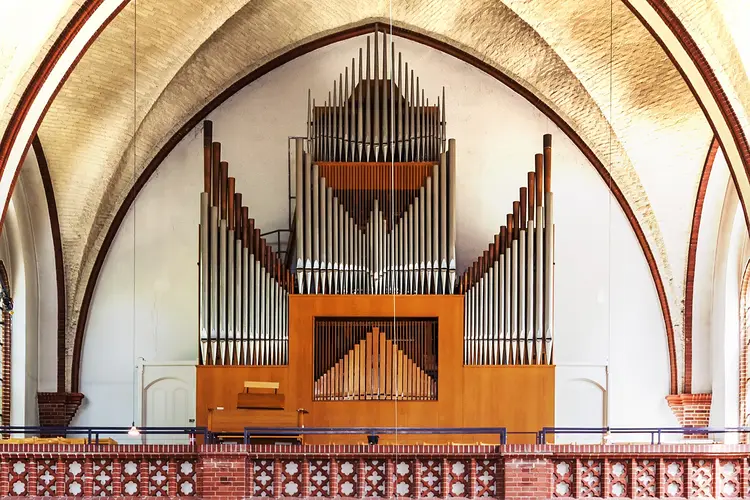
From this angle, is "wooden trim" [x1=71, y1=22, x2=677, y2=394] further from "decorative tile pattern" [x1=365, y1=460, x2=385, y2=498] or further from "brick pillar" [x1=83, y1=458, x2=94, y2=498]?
"decorative tile pattern" [x1=365, y1=460, x2=385, y2=498]

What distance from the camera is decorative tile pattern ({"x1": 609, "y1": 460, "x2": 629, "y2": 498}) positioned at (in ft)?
48.4

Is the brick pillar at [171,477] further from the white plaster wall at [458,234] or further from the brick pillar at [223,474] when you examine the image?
the white plaster wall at [458,234]

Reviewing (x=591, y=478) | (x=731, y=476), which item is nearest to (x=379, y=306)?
(x=591, y=478)

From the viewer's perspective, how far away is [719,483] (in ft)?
48.6

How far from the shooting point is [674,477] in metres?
14.8

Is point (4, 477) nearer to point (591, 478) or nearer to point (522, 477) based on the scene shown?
point (522, 477)

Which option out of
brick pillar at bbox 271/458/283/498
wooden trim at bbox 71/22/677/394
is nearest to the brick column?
brick pillar at bbox 271/458/283/498

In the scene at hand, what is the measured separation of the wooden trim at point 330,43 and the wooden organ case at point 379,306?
2.31 metres

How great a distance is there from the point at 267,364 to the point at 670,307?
6904 mm

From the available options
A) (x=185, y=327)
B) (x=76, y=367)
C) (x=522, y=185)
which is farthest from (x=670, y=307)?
(x=76, y=367)

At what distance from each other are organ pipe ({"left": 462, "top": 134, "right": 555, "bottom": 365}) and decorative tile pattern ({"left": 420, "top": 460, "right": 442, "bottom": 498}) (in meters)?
4.77

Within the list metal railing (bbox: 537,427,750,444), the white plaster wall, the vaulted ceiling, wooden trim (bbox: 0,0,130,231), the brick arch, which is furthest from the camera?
the white plaster wall

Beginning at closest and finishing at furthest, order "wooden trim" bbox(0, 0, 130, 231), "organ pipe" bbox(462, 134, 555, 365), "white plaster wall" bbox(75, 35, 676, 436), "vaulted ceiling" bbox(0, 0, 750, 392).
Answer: "wooden trim" bbox(0, 0, 130, 231), "organ pipe" bbox(462, 134, 555, 365), "vaulted ceiling" bbox(0, 0, 750, 392), "white plaster wall" bbox(75, 35, 676, 436)

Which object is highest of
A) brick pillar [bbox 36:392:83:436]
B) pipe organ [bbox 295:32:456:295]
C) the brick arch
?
pipe organ [bbox 295:32:456:295]
